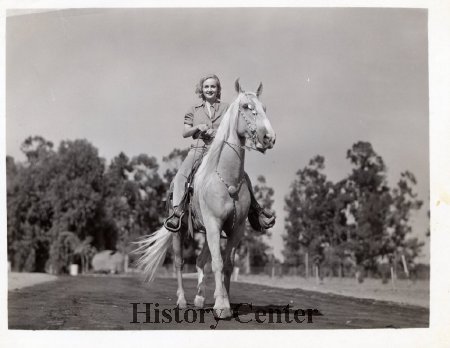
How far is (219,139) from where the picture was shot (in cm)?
855

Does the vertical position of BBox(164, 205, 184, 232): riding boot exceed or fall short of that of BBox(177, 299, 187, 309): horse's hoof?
it exceeds it

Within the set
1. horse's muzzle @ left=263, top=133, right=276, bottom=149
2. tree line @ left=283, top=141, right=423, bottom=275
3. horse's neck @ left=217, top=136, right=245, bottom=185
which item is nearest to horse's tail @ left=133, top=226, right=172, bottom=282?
horse's neck @ left=217, top=136, right=245, bottom=185

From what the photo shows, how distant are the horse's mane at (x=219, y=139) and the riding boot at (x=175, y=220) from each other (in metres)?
0.71

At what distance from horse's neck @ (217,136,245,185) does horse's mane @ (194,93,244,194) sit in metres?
0.10

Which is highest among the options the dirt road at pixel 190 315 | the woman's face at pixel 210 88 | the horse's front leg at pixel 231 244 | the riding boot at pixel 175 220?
the woman's face at pixel 210 88

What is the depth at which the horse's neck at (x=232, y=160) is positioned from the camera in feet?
27.8

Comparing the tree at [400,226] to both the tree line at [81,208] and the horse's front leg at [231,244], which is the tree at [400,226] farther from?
the tree line at [81,208]

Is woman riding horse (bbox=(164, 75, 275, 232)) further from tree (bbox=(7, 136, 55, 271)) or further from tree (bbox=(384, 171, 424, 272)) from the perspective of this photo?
tree (bbox=(7, 136, 55, 271))

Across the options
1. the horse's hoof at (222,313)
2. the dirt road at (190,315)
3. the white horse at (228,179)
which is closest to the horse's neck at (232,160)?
the white horse at (228,179)

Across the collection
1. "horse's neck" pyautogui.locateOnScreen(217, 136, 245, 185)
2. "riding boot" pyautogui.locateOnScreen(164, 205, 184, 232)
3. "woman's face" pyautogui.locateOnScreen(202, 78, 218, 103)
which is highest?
"woman's face" pyautogui.locateOnScreen(202, 78, 218, 103)

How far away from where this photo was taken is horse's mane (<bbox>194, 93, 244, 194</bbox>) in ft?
27.8

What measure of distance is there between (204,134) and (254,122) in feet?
4.38

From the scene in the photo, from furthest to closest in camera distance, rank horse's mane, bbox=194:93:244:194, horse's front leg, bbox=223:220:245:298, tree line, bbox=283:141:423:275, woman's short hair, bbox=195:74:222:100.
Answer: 1. tree line, bbox=283:141:423:275
2. woman's short hair, bbox=195:74:222:100
3. horse's front leg, bbox=223:220:245:298
4. horse's mane, bbox=194:93:244:194
